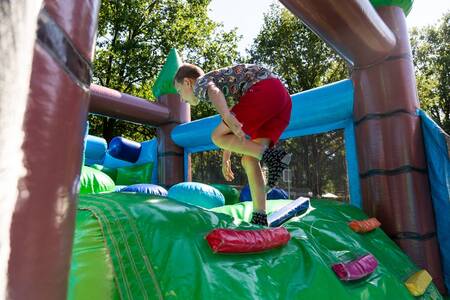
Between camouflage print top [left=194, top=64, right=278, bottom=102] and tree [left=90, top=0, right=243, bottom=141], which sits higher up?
tree [left=90, top=0, right=243, bottom=141]

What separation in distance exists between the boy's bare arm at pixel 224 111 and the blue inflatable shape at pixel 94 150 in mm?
5099

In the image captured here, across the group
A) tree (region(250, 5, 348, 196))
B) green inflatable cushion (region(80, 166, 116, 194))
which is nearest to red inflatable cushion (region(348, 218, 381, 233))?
green inflatable cushion (region(80, 166, 116, 194))

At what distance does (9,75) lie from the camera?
30cm

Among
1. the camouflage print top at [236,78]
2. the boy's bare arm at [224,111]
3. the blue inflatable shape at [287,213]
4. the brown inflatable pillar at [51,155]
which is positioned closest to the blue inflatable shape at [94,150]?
the camouflage print top at [236,78]

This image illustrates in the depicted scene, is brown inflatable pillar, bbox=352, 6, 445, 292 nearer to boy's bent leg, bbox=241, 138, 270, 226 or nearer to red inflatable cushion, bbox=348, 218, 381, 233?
red inflatable cushion, bbox=348, 218, 381, 233

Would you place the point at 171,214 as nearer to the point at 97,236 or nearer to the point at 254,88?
the point at 97,236

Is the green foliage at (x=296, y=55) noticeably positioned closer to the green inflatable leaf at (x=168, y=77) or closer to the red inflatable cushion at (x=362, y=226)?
the green inflatable leaf at (x=168, y=77)

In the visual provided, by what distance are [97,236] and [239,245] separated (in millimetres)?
452

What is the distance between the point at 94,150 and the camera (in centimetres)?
639

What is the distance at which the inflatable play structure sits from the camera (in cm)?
36

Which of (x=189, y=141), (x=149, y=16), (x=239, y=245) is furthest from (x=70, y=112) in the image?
(x=149, y=16)

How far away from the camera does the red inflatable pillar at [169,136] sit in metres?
4.73

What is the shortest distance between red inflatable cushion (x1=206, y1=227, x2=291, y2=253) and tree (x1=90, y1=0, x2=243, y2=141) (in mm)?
9959

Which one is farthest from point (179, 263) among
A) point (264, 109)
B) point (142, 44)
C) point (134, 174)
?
point (142, 44)
